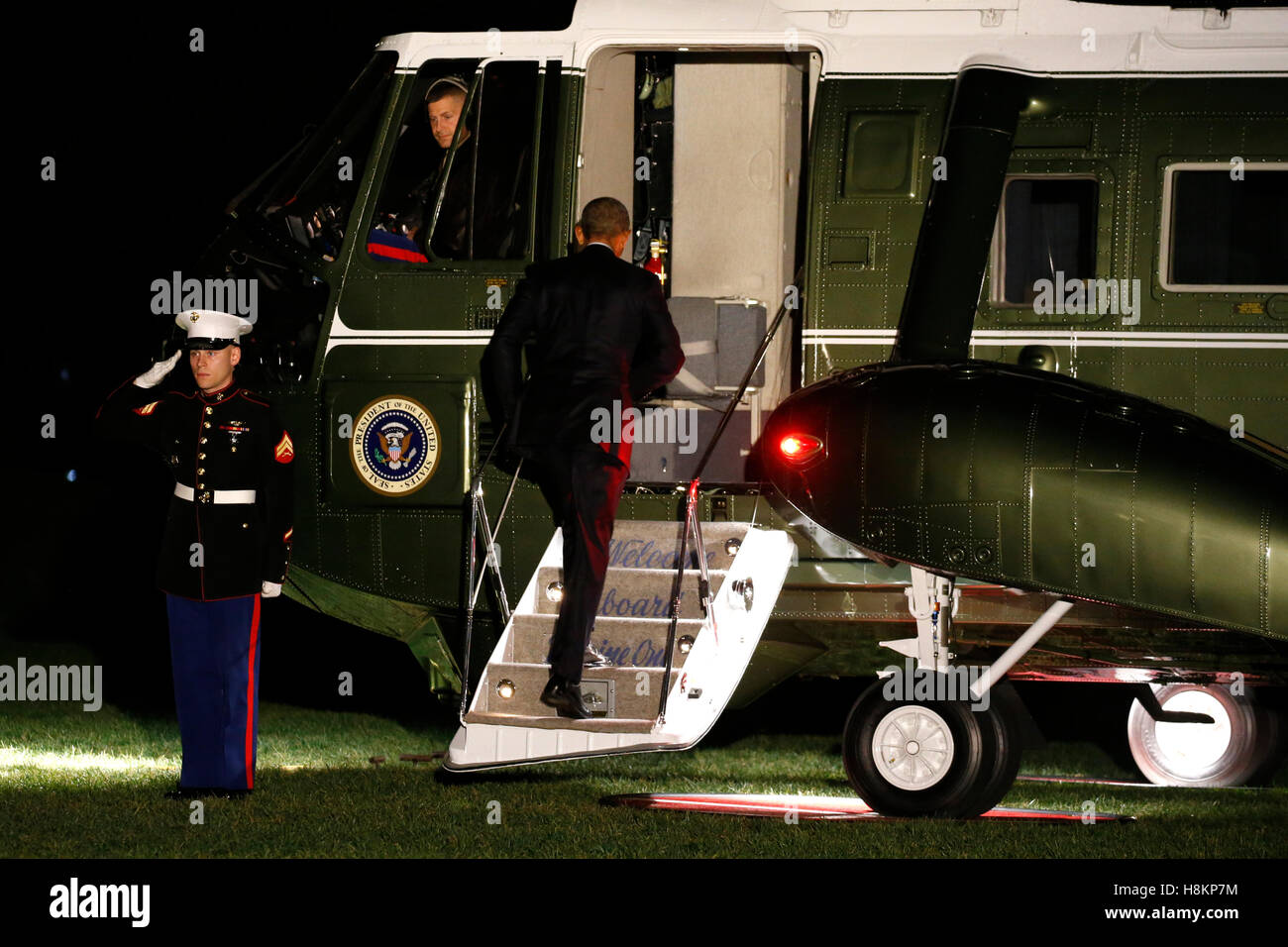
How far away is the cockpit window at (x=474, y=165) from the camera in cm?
749

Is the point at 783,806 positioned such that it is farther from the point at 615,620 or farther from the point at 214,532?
the point at 214,532

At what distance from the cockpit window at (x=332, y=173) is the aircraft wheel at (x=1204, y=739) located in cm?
464

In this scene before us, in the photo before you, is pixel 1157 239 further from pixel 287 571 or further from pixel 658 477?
pixel 287 571

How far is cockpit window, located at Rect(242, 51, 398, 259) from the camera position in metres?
7.68

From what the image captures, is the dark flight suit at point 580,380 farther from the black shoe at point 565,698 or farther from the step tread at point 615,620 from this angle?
the step tread at point 615,620

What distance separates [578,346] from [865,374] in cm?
116

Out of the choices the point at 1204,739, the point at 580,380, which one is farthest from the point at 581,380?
the point at 1204,739

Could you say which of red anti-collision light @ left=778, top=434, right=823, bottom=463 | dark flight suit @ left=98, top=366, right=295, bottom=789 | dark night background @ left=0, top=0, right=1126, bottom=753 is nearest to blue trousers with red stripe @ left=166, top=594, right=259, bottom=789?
dark flight suit @ left=98, top=366, right=295, bottom=789

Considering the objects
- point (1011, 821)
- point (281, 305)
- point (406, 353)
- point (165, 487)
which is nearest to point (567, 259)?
point (406, 353)

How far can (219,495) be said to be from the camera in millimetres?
6789

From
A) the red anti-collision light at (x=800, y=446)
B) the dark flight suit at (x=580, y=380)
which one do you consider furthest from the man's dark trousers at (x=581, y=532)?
the red anti-collision light at (x=800, y=446)

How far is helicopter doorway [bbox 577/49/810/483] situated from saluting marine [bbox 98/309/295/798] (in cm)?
191

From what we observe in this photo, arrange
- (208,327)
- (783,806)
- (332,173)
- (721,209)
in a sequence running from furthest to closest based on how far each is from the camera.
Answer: (721,209) < (332,173) < (783,806) < (208,327)

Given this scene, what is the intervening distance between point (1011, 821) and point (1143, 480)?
1.55 meters
